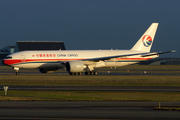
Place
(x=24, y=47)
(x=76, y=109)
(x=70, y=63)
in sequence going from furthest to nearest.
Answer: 1. (x=24, y=47)
2. (x=70, y=63)
3. (x=76, y=109)

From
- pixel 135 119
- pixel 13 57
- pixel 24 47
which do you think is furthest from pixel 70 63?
pixel 24 47

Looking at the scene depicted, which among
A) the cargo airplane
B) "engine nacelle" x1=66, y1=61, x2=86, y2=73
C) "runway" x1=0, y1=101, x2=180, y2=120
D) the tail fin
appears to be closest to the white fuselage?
the cargo airplane

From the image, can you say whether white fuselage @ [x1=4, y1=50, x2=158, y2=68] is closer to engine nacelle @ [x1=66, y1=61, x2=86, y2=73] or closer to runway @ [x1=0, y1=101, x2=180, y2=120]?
engine nacelle @ [x1=66, y1=61, x2=86, y2=73]

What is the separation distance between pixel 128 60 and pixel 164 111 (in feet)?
137

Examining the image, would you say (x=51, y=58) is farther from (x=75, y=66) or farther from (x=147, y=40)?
(x=147, y=40)

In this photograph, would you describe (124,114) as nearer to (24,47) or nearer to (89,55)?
(89,55)

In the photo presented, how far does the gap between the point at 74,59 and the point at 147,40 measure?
681 inches

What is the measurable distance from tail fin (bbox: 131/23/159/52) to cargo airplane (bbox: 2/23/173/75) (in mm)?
2739

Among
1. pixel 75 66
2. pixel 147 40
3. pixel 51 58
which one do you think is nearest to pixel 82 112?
pixel 75 66

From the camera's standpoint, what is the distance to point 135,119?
14750mm

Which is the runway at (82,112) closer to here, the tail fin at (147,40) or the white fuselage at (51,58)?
the white fuselage at (51,58)

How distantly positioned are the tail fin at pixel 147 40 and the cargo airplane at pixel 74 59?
274 centimetres

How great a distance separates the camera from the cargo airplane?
54938mm

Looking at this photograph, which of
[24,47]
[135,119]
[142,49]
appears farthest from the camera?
[24,47]
